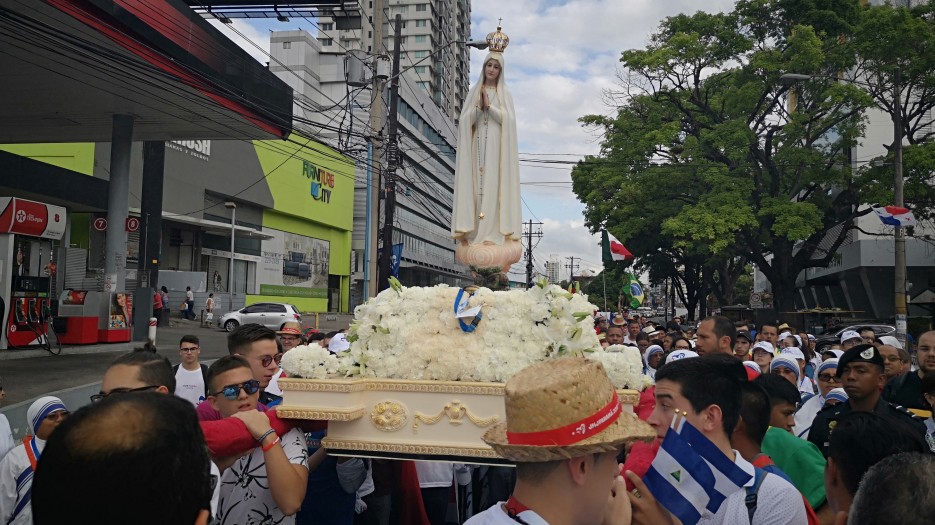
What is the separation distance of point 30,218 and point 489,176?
38.8 feet

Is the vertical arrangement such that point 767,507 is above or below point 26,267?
below

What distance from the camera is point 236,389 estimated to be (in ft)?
10.4

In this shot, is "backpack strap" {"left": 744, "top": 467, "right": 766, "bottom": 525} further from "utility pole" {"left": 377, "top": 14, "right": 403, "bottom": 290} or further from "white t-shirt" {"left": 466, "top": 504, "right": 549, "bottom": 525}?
"utility pole" {"left": 377, "top": 14, "right": 403, "bottom": 290}

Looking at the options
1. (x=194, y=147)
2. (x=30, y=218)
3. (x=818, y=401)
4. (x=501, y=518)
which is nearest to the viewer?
(x=501, y=518)

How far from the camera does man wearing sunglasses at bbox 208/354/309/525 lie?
276 centimetres

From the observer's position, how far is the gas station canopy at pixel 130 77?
11.0 metres

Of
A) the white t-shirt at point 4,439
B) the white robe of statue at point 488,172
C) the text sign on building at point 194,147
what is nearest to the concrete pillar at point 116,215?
the white robe of statue at point 488,172

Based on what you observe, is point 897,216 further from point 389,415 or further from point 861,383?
point 389,415

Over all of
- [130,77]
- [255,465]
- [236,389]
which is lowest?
[255,465]

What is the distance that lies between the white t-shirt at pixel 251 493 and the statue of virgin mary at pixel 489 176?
333 cm

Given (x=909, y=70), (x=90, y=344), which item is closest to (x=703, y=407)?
(x=90, y=344)

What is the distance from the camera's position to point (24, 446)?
3650mm

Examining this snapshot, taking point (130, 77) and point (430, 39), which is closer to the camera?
point (130, 77)

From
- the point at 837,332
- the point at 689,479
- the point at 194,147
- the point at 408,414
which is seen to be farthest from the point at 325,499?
the point at 194,147
